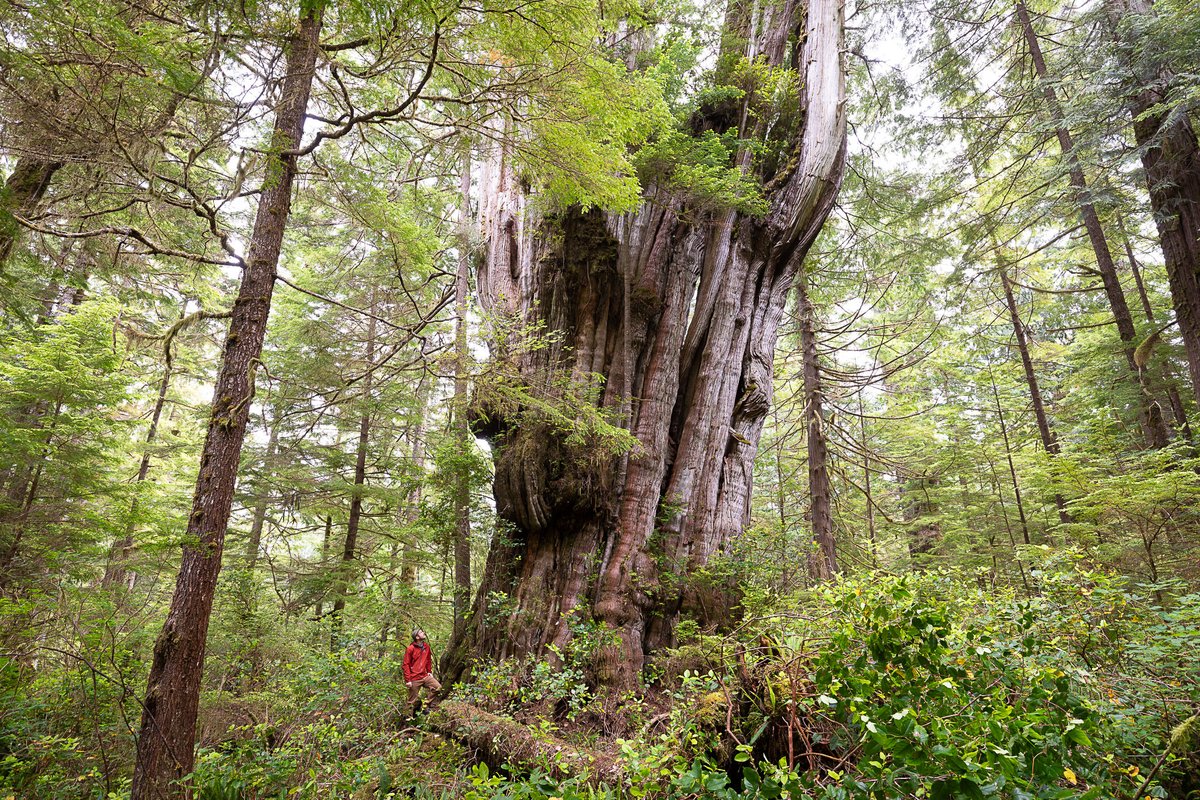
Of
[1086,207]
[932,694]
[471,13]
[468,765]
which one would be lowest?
[468,765]

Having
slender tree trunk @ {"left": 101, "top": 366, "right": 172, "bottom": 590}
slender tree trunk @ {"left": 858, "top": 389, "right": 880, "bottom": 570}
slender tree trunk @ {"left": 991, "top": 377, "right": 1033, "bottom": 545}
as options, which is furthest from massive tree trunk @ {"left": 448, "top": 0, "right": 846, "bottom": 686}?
slender tree trunk @ {"left": 991, "top": 377, "right": 1033, "bottom": 545}

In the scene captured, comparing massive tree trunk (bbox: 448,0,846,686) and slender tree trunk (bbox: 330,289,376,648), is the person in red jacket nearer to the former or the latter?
massive tree trunk (bbox: 448,0,846,686)

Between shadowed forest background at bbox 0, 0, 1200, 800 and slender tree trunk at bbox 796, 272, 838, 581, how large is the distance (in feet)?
0.27

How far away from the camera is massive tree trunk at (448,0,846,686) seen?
20.3 feet

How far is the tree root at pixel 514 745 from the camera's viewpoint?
329 cm

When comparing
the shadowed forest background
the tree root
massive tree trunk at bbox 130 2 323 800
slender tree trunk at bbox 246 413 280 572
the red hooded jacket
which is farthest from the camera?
slender tree trunk at bbox 246 413 280 572

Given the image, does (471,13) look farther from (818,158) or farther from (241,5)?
(818,158)

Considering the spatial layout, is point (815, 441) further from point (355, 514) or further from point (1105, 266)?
point (355, 514)

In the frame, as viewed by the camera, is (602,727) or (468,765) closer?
(468,765)

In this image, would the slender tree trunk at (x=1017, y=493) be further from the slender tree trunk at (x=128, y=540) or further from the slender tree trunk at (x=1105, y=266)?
the slender tree trunk at (x=128, y=540)

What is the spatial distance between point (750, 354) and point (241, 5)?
6.51 metres

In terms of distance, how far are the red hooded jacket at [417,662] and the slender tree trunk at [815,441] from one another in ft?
19.4

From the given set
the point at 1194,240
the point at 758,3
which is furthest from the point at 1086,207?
the point at 758,3

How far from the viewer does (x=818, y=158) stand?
24.7 feet
